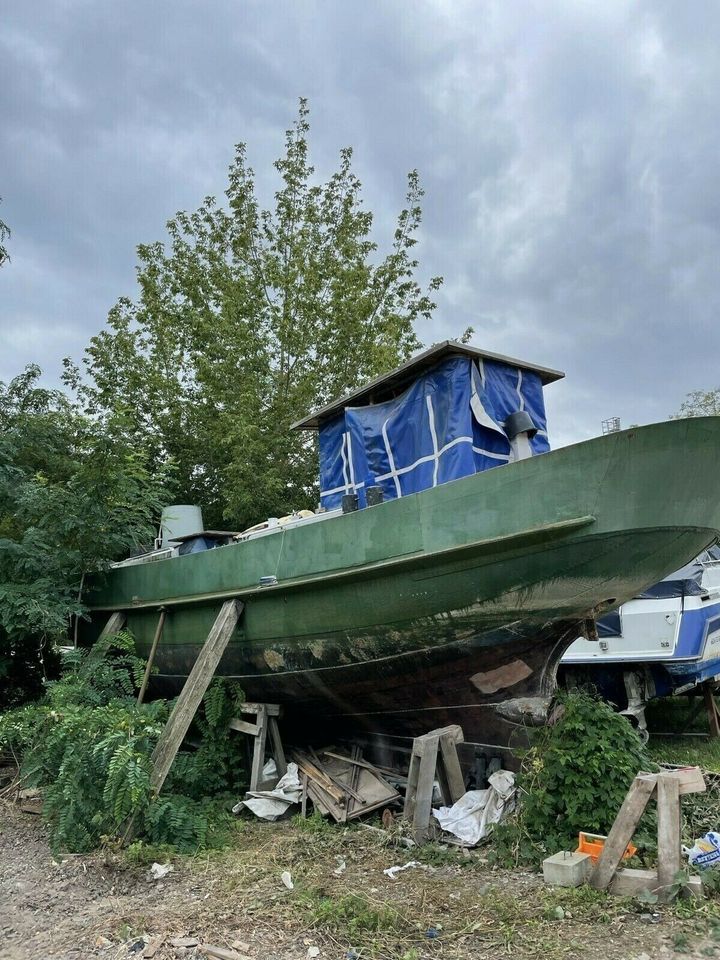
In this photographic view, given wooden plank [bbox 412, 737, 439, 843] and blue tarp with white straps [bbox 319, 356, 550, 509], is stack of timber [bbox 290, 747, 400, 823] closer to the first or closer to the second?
wooden plank [bbox 412, 737, 439, 843]

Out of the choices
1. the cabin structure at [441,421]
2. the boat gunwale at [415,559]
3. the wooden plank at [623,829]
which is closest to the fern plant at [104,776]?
the boat gunwale at [415,559]

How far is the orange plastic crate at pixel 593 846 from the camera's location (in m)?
3.81

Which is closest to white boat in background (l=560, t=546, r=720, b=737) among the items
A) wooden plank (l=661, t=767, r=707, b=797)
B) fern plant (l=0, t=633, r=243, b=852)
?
wooden plank (l=661, t=767, r=707, b=797)

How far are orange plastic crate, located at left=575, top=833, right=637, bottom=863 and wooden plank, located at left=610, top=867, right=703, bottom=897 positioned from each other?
226 millimetres

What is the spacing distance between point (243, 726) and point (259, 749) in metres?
0.33

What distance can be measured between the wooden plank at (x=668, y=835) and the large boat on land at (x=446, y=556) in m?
1.20

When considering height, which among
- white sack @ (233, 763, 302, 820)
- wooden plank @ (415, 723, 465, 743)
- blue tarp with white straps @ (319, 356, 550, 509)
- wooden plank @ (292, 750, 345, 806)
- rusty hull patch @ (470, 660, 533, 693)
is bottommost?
white sack @ (233, 763, 302, 820)

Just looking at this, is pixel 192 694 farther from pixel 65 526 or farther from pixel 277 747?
pixel 65 526

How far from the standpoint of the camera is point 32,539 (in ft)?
22.7

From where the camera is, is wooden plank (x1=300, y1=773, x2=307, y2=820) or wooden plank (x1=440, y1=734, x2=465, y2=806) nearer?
wooden plank (x1=440, y1=734, x2=465, y2=806)

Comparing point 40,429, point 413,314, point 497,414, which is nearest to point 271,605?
point 497,414

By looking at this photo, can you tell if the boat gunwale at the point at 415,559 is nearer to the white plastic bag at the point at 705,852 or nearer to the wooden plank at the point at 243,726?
the wooden plank at the point at 243,726

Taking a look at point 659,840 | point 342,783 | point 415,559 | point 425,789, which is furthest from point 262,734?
point 659,840

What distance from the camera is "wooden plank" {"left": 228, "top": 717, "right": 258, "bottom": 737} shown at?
19.4 feet
